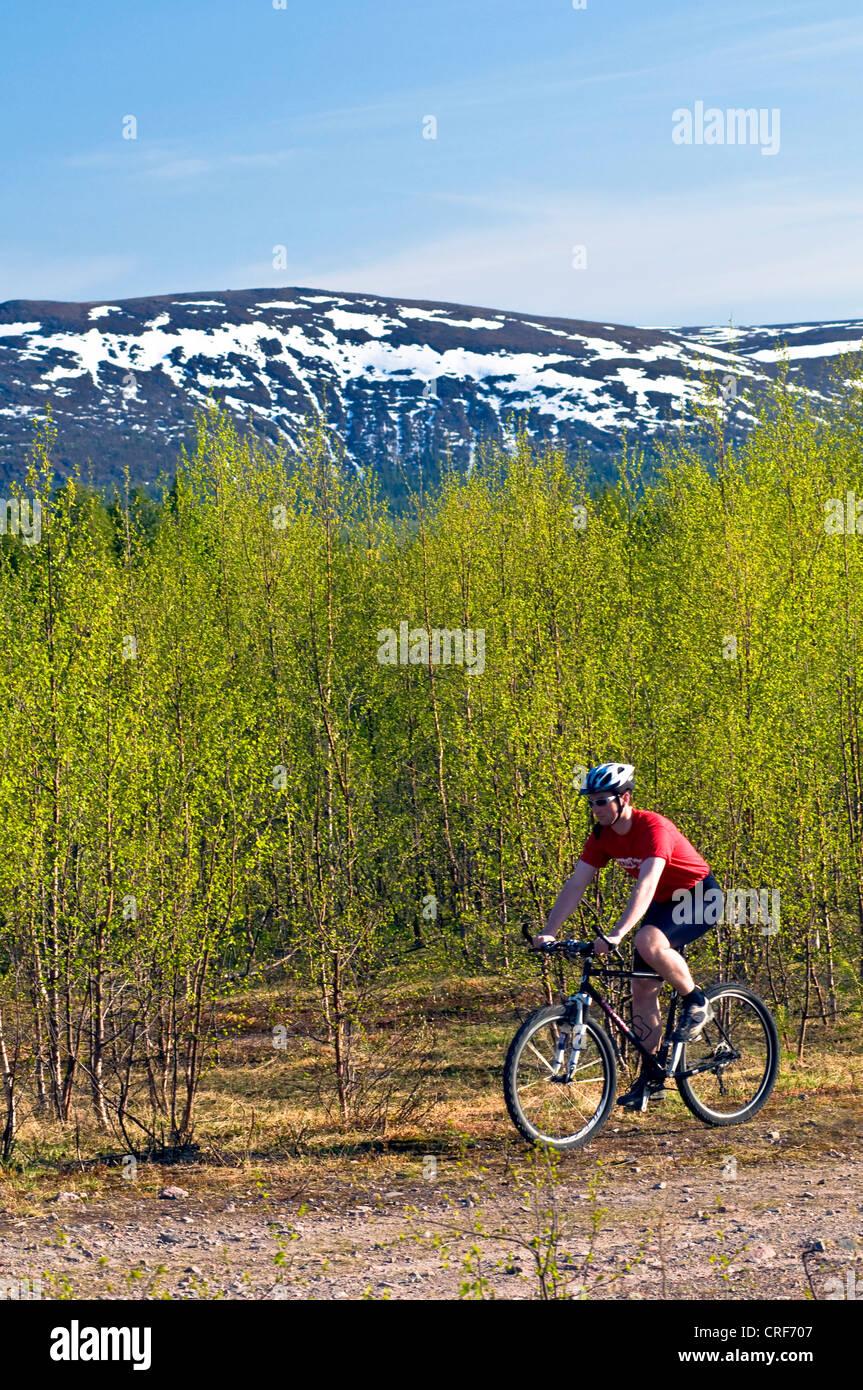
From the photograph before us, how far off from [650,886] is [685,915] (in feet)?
1.79

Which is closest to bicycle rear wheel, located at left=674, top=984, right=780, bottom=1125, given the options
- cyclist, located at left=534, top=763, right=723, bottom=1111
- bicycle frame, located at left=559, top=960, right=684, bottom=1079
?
bicycle frame, located at left=559, top=960, right=684, bottom=1079

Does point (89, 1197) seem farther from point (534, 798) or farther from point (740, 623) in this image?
point (740, 623)

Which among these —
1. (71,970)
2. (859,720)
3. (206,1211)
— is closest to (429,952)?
(859,720)

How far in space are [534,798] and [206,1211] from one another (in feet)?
19.0

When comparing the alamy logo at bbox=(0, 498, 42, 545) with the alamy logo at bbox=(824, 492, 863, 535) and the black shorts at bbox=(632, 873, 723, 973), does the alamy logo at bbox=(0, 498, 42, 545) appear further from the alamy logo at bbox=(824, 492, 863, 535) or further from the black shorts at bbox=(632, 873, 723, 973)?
the alamy logo at bbox=(824, 492, 863, 535)

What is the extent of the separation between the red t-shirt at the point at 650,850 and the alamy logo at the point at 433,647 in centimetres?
1499

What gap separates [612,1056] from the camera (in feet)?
26.2

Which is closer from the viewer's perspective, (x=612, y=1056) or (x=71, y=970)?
(x=612, y=1056)

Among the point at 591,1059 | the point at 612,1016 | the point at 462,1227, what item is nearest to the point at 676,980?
the point at 612,1016

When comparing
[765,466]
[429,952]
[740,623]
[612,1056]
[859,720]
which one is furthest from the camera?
[765,466]

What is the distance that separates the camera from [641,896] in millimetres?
7512

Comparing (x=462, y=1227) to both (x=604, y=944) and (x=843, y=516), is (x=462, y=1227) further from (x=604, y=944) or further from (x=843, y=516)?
(x=843, y=516)

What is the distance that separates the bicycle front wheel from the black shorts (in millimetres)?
695

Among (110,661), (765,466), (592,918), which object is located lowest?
(592,918)
